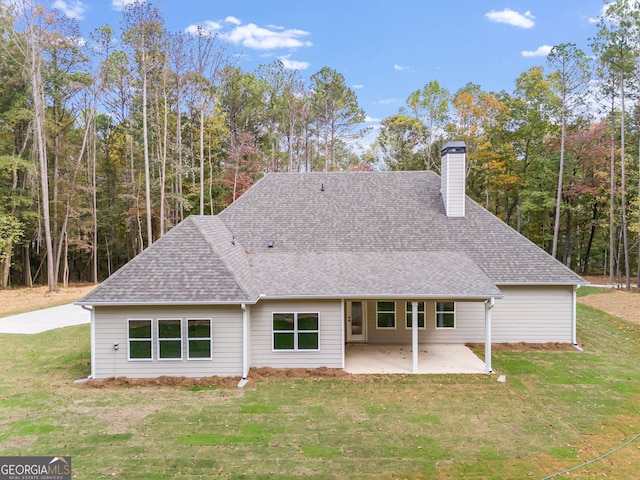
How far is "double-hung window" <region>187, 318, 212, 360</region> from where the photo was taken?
9891 mm

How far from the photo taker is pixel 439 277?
1136cm

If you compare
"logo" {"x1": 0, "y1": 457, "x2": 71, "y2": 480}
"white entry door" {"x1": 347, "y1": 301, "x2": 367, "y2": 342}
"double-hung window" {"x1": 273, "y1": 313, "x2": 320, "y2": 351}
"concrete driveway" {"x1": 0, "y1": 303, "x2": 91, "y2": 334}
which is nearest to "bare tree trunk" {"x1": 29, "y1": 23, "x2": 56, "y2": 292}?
"concrete driveway" {"x1": 0, "y1": 303, "x2": 91, "y2": 334}

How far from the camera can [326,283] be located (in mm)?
10945

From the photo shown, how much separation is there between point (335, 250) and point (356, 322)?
2593mm

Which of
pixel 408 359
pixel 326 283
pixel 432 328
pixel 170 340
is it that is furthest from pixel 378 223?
pixel 170 340

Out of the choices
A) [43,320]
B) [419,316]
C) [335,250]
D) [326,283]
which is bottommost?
[43,320]

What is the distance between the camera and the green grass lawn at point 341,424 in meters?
6.09

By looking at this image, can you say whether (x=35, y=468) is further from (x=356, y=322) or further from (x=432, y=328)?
(x=432, y=328)

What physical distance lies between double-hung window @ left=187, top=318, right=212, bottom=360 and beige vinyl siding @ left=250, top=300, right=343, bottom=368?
1.23 m

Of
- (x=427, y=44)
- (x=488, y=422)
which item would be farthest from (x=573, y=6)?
(x=488, y=422)

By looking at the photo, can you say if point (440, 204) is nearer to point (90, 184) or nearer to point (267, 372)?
point (267, 372)

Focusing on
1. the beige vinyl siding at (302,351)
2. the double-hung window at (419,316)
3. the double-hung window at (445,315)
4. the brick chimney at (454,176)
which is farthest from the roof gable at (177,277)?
the brick chimney at (454,176)

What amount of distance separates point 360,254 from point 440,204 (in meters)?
4.46

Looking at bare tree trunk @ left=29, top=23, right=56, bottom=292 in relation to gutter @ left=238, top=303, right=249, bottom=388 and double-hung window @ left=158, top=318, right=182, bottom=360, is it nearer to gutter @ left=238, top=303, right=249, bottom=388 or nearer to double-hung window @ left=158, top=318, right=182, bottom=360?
double-hung window @ left=158, top=318, right=182, bottom=360
